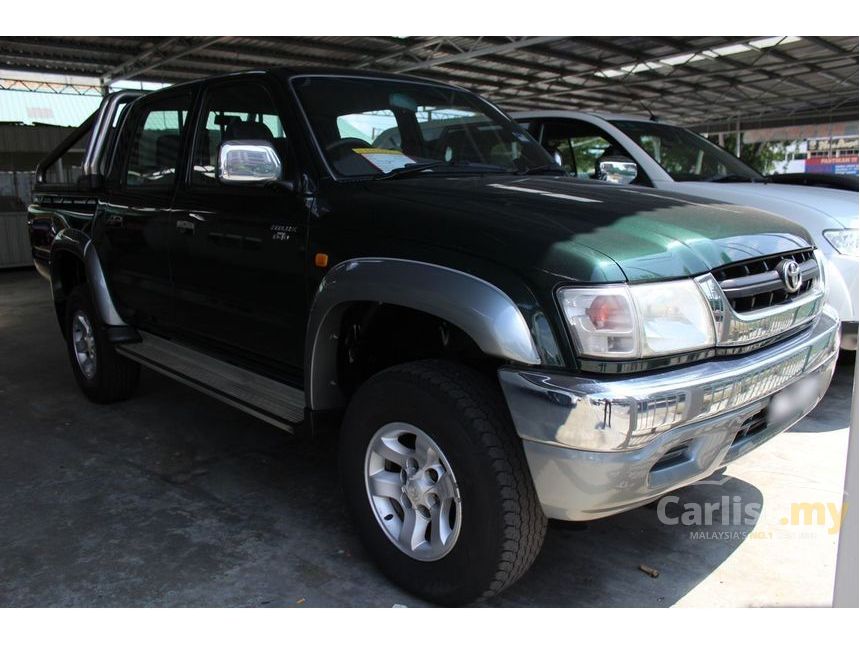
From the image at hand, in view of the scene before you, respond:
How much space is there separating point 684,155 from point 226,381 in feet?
14.6

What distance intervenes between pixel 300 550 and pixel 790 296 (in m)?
2.15

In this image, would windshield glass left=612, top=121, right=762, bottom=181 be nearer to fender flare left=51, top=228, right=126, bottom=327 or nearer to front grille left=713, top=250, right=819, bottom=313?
front grille left=713, top=250, right=819, bottom=313

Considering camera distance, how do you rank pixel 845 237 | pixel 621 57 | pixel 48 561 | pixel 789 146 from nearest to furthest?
pixel 48 561
pixel 845 237
pixel 621 57
pixel 789 146

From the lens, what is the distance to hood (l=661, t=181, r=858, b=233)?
448 centimetres

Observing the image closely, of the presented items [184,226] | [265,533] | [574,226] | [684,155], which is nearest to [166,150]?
[184,226]

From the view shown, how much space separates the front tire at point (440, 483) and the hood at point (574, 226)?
0.46 metres

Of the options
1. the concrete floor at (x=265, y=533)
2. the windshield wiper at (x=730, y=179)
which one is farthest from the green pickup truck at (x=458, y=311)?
the windshield wiper at (x=730, y=179)

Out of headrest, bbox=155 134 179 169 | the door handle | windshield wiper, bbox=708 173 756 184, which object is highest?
headrest, bbox=155 134 179 169

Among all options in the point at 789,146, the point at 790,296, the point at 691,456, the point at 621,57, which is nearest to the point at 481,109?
the point at 790,296

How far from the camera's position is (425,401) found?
2.24m

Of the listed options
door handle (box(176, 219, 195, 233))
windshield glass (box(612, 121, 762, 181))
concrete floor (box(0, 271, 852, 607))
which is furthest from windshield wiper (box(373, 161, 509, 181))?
windshield glass (box(612, 121, 762, 181))

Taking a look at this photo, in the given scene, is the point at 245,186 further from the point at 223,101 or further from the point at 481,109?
the point at 481,109

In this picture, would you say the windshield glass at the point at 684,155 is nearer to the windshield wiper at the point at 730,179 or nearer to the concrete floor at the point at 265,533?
the windshield wiper at the point at 730,179

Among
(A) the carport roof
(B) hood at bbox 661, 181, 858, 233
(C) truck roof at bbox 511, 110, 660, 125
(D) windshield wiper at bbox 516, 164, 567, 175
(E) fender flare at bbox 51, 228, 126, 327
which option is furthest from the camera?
(A) the carport roof
